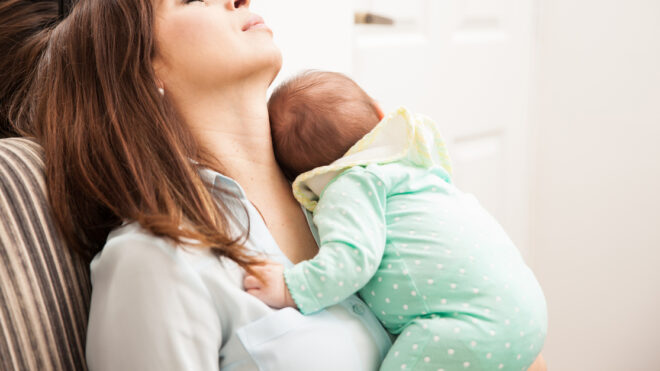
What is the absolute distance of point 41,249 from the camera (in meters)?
0.78

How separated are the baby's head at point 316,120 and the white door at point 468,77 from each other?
2.10 ft

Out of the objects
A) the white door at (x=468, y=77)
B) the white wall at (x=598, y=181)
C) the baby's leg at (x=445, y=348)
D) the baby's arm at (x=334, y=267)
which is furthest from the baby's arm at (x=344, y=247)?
the white wall at (x=598, y=181)

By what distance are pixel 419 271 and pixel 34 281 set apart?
0.49 meters

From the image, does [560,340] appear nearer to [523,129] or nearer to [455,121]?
[523,129]

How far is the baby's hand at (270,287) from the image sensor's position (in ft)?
2.79

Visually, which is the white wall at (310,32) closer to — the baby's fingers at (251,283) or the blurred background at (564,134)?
the blurred background at (564,134)

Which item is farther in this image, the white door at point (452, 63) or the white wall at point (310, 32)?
the white door at point (452, 63)

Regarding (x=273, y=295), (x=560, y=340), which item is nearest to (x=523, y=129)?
(x=560, y=340)

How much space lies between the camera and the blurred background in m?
1.99

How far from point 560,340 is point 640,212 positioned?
53 centimetres

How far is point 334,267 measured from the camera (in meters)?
0.86

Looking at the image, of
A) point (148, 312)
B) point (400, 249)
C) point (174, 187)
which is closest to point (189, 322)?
point (148, 312)

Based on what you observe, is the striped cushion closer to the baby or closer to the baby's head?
the baby

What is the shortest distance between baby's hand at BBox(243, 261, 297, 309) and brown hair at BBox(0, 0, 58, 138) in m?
0.47
